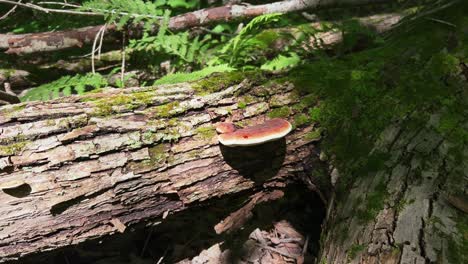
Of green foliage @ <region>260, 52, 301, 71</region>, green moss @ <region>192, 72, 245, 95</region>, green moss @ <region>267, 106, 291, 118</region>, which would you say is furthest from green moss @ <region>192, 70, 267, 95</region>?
green foliage @ <region>260, 52, 301, 71</region>

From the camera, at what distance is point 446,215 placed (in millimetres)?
2482

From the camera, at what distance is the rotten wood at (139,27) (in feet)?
16.3

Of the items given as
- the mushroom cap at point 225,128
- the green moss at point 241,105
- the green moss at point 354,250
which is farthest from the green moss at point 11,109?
the green moss at point 354,250

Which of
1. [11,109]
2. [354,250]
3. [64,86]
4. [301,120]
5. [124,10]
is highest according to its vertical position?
[124,10]

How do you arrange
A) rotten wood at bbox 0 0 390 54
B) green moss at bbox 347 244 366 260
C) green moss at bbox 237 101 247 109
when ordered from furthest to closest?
rotten wood at bbox 0 0 390 54 → green moss at bbox 237 101 247 109 → green moss at bbox 347 244 366 260

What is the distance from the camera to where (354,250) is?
257cm

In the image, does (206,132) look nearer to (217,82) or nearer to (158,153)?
(158,153)

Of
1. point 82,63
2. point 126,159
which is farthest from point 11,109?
point 82,63

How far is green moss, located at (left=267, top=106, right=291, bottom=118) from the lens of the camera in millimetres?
3385

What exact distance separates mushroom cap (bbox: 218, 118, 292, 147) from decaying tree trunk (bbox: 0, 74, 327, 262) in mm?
253

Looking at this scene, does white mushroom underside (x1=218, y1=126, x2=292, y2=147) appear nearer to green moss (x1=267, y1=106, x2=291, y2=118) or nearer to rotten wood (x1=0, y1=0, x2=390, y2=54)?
green moss (x1=267, y1=106, x2=291, y2=118)

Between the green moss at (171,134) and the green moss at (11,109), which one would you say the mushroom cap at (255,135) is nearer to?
the green moss at (171,134)

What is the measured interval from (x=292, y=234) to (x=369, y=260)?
5.33 feet

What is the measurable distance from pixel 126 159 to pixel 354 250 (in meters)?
1.80
